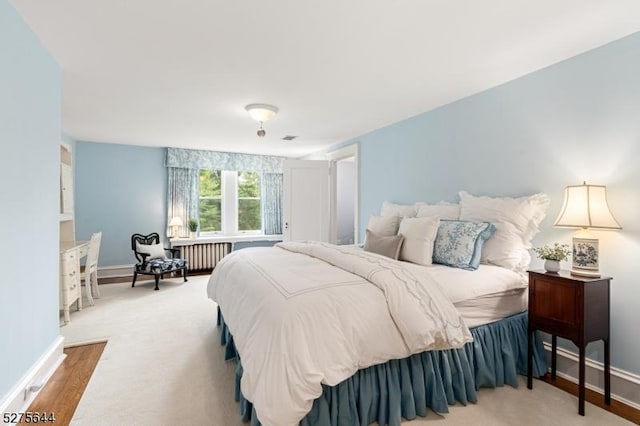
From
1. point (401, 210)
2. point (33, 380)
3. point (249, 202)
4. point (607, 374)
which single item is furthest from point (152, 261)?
point (607, 374)

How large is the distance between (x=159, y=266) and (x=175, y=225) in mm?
1169

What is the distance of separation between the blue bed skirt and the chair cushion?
3266 mm

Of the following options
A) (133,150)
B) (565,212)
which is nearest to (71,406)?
(565,212)

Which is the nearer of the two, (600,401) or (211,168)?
(600,401)

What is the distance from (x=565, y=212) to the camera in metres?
2.09

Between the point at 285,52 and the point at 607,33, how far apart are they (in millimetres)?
2077

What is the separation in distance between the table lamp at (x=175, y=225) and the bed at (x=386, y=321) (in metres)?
3.34

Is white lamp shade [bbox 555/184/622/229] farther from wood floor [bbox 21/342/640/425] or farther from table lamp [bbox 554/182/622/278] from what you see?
wood floor [bbox 21/342/640/425]

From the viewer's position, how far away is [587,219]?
2.00 m

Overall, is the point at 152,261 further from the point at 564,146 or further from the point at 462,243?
the point at 564,146

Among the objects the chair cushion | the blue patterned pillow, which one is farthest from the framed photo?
the chair cushion

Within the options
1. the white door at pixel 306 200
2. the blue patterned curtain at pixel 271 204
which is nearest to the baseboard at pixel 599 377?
the white door at pixel 306 200

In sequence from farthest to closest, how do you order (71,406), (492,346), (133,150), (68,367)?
(133,150) < (68,367) < (492,346) < (71,406)

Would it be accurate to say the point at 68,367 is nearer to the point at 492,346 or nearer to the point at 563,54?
the point at 492,346
